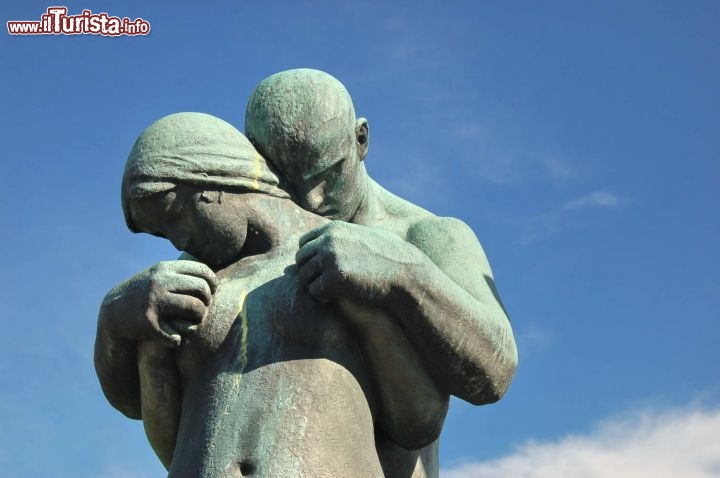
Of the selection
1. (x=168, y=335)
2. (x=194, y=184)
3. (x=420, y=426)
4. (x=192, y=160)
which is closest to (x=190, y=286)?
(x=168, y=335)

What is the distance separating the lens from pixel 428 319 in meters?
4.99

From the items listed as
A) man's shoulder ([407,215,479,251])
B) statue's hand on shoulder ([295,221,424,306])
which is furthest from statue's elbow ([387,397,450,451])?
man's shoulder ([407,215,479,251])

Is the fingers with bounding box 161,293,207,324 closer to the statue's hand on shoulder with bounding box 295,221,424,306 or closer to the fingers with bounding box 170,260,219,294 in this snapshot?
the fingers with bounding box 170,260,219,294

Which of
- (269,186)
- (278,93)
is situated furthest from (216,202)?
(278,93)

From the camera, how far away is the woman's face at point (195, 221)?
525 cm

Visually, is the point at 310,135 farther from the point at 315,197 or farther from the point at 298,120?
the point at 315,197

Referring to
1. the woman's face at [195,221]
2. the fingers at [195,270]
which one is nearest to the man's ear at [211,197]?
the woman's face at [195,221]

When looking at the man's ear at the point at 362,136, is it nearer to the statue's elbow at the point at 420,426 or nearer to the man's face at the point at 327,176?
the man's face at the point at 327,176

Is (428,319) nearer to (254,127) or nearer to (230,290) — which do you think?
(230,290)

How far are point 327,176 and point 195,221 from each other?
0.70 meters

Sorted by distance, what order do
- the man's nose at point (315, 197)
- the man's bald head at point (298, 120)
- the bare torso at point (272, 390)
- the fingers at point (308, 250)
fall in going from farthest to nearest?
1. the man's nose at point (315, 197)
2. the man's bald head at point (298, 120)
3. the fingers at point (308, 250)
4. the bare torso at point (272, 390)

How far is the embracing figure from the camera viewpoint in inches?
193

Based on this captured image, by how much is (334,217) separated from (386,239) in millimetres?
778

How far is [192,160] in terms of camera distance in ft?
17.2
